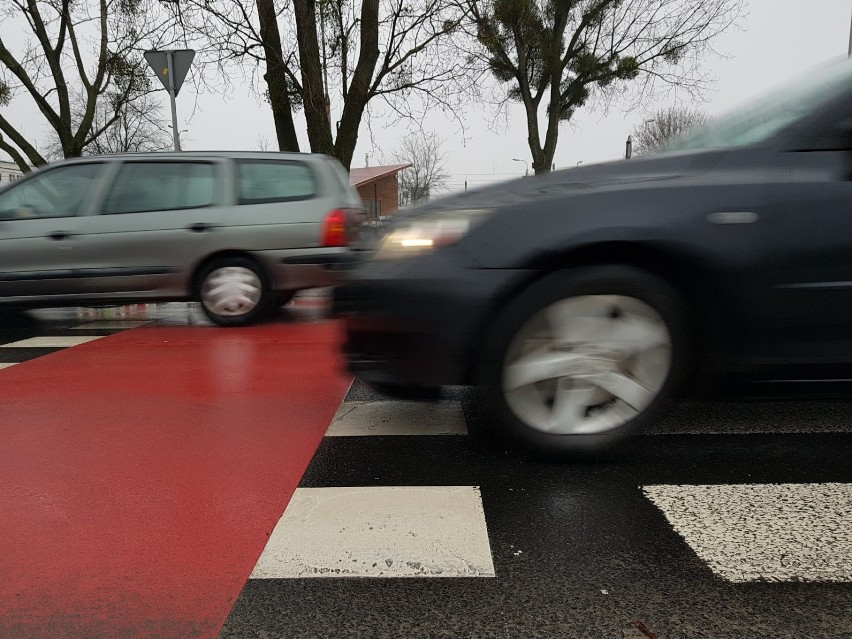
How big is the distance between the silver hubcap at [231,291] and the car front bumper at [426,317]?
3.56 meters

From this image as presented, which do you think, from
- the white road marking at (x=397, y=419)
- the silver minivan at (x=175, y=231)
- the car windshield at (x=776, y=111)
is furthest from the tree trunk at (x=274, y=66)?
the car windshield at (x=776, y=111)

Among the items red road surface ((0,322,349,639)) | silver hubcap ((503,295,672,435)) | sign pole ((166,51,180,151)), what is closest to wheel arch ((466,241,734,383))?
silver hubcap ((503,295,672,435))

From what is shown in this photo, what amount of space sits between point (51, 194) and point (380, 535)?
17.7 ft

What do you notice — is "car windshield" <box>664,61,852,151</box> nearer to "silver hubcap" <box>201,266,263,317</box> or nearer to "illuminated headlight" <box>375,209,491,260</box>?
"illuminated headlight" <box>375,209,491,260</box>

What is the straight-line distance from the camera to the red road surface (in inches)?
67.5

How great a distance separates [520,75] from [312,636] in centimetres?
2060

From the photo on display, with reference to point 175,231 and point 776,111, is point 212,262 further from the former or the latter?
point 776,111

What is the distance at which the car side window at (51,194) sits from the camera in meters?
5.98

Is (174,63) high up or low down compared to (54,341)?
up

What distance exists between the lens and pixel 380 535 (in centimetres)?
204

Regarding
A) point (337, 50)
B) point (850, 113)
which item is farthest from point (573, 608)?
point (337, 50)

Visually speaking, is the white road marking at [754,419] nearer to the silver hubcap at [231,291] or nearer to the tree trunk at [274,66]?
the silver hubcap at [231,291]

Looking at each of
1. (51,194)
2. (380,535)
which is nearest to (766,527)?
(380,535)

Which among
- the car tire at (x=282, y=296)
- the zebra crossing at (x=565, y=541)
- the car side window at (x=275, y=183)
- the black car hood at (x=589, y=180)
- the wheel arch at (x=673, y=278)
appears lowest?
the zebra crossing at (x=565, y=541)
